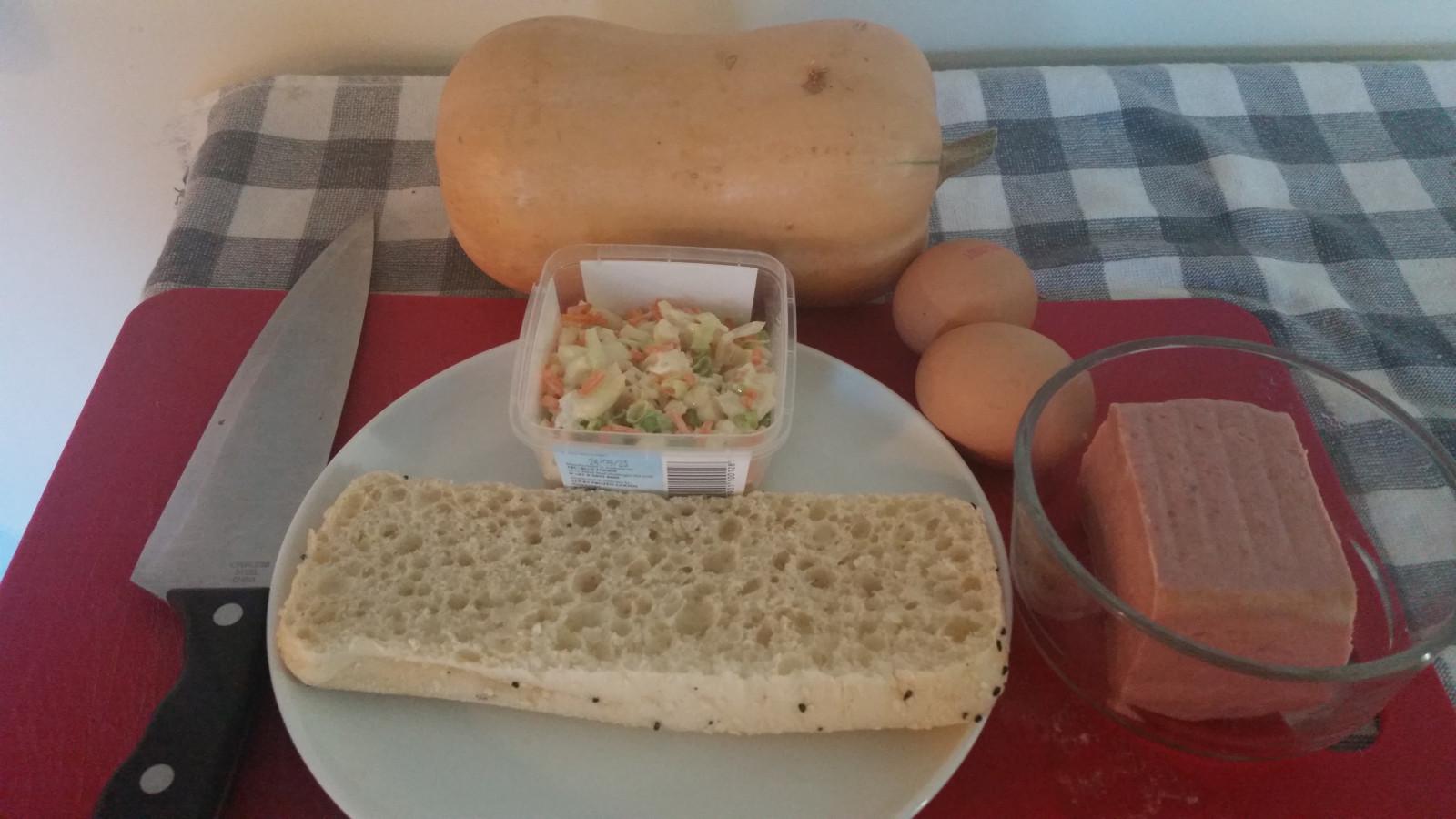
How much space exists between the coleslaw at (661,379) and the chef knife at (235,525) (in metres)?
0.32

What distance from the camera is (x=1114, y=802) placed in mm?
874

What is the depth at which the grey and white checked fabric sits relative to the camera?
136 centimetres

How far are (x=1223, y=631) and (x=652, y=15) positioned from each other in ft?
3.92

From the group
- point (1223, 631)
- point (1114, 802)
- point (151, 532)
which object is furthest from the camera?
point (151, 532)

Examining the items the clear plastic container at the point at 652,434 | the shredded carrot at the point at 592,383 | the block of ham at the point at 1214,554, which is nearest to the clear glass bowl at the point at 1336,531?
the block of ham at the point at 1214,554

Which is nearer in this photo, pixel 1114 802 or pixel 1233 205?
pixel 1114 802

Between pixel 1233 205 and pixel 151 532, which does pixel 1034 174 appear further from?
pixel 151 532

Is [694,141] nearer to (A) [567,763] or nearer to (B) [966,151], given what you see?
(B) [966,151]

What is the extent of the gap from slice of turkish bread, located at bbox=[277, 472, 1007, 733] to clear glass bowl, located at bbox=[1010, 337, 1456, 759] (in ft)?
0.27

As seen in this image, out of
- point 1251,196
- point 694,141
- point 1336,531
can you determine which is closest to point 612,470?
point 694,141

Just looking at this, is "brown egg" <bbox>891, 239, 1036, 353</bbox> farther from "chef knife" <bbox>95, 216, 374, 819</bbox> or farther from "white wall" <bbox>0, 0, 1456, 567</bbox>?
"chef knife" <bbox>95, 216, 374, 819</bbox>

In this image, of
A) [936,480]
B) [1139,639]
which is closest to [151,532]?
[936,480]

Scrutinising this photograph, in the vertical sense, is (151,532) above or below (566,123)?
below

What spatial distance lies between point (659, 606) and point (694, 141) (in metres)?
0.54
